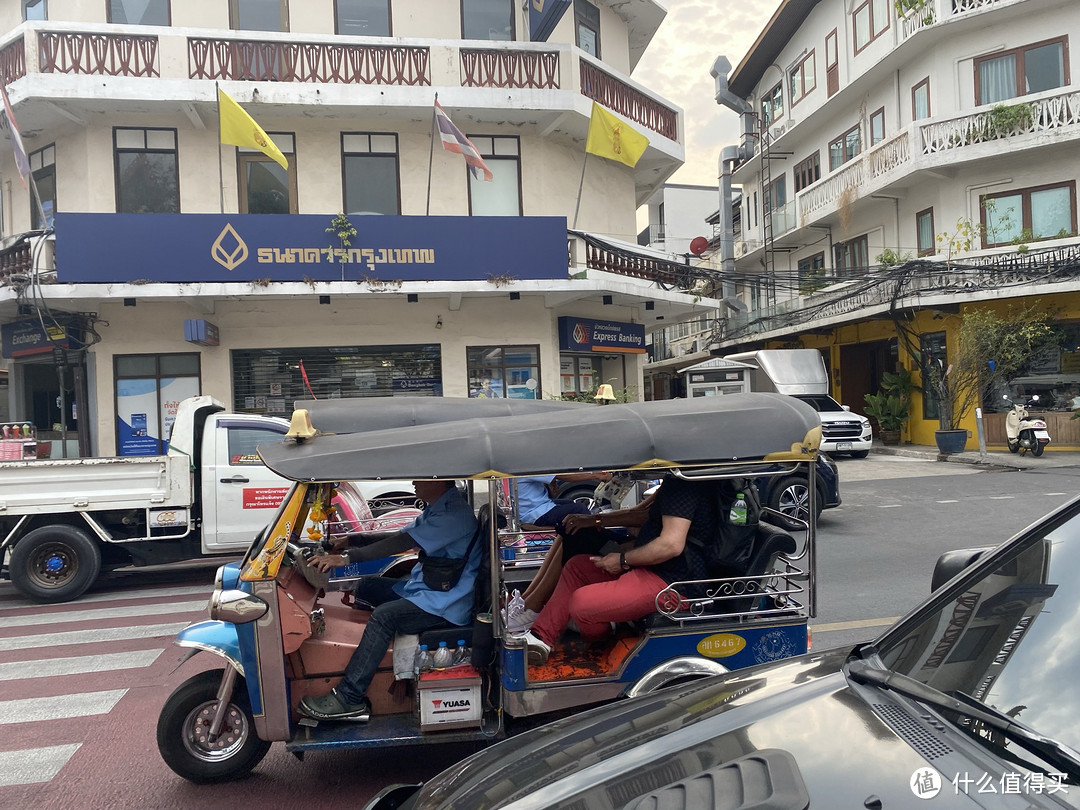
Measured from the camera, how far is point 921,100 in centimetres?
2297

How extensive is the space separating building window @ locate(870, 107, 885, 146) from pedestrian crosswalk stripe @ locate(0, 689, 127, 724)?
26.6m

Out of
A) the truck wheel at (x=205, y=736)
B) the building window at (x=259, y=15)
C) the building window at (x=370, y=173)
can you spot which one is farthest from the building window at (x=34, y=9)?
the truck wheel at (x=205, y=736)

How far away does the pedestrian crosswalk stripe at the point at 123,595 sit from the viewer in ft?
26.5

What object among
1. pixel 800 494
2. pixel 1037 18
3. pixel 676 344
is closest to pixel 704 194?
pixel 676 344

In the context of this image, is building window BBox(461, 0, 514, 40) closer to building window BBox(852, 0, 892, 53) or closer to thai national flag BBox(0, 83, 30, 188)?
thai national flag BBox(0, 83, 30, 188)

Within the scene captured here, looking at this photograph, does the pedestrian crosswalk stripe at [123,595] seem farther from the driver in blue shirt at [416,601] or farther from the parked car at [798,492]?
the driver in blue shirt at [416,601]

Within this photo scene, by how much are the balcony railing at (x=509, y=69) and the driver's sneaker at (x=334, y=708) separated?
14.5 m

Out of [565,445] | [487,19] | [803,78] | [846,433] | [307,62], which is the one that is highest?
[803,78]

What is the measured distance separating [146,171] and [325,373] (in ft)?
18.3

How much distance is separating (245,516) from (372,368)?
7.75m

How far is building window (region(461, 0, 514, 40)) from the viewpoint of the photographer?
16656mm

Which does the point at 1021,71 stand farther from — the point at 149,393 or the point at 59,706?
the point at 59,706

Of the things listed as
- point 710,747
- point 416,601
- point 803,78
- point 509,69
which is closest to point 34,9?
point 509,69

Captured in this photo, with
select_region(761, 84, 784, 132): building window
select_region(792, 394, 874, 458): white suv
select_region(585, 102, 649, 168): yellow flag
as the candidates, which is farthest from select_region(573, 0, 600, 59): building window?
select_region(761, 84, 784, 132): building window
